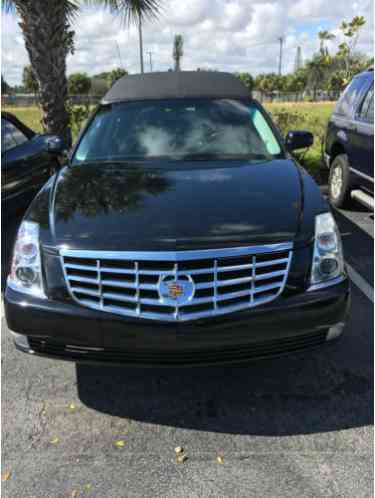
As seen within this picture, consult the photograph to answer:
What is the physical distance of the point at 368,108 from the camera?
19.6 ft

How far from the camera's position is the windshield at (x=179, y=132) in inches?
143

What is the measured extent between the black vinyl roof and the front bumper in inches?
95.4

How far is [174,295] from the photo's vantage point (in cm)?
229

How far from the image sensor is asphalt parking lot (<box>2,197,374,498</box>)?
2199mm

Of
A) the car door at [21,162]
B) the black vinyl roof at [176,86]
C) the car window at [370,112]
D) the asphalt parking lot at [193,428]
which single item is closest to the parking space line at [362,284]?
the asphalt parking lot at [193,428]

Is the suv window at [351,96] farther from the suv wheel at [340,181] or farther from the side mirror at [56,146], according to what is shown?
the side mirror at [56,146]

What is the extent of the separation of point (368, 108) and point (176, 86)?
9.29 ft

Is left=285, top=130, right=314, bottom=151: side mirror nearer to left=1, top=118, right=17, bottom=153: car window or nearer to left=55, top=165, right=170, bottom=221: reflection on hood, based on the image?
left=55, top=165, right=170, bottom=221: reflection on hood

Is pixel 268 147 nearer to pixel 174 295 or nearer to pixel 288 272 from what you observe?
pixel 288 272

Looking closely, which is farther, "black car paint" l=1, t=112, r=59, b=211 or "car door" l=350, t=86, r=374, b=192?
"car door" l=350, t=86, r=374, b=192

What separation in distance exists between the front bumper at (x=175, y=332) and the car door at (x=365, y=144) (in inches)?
146

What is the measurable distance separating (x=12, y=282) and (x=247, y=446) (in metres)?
1.50

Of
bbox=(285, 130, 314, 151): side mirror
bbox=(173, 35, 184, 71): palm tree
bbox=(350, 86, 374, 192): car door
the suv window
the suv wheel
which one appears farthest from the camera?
bbox=(173, 35, 184, 71): palm tree

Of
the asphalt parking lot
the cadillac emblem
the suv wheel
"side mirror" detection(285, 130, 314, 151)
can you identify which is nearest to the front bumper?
Result: the cadillac emblem
